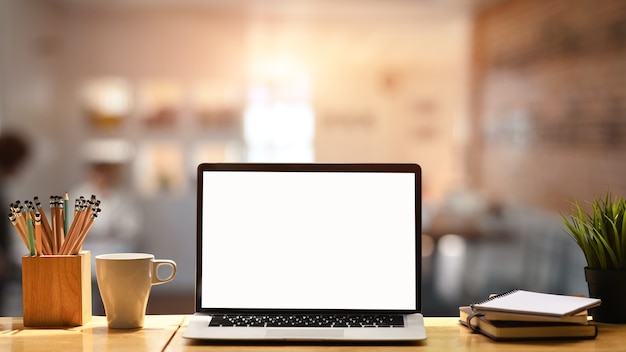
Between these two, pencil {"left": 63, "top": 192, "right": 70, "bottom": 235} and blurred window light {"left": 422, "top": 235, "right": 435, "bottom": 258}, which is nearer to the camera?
pencil {"left": 63, "top": 192, "right": 70, "bottom": 235}

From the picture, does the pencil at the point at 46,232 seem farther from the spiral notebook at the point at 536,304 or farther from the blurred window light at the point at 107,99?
the blurred window light at the point at 107,99

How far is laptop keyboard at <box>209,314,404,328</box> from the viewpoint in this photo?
117 centimetres

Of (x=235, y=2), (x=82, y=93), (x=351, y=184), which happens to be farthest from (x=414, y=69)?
(x=351, y=184)

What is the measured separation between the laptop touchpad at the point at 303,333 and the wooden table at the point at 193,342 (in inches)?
0.6

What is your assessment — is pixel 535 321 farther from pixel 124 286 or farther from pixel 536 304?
pixel 124 286

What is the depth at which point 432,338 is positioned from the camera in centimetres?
116

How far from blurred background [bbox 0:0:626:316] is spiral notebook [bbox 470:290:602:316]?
3.38 meters

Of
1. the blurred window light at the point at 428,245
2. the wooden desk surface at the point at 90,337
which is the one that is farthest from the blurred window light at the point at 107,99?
the wooden desk surface at the point at 90,337

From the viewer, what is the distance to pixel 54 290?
1.22 meters

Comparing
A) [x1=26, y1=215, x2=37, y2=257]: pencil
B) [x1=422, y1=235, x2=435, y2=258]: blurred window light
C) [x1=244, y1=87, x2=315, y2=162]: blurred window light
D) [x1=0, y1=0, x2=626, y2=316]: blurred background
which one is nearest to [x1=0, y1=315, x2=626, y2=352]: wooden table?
[x1=26, y1=215, x2=37, y2=257]: pencil

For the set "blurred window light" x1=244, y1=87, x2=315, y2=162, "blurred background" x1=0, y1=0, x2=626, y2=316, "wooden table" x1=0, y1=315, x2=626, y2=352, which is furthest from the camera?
"blurred window light" x1=244, y1=87, x2=315, y2=162

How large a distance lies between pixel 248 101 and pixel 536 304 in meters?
3.84

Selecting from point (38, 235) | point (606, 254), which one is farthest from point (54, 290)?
point (606, 254)

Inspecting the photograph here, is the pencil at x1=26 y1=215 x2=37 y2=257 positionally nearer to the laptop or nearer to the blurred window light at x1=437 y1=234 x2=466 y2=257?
the laptop
